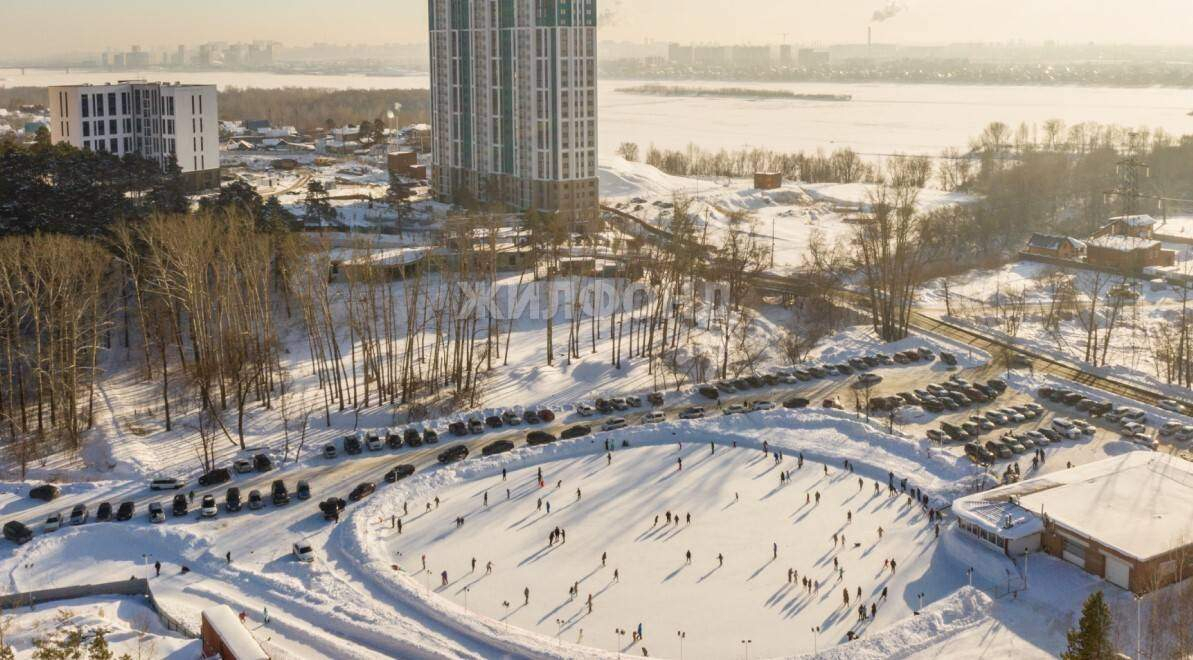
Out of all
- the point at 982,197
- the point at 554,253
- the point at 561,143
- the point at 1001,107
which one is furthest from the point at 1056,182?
the point at 1001,107

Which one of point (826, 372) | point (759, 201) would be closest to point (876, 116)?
point (759, 201)

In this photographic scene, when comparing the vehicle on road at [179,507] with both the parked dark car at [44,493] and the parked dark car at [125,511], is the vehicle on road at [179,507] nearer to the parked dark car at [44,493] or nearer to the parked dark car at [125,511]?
the parked dark car at [125,511]

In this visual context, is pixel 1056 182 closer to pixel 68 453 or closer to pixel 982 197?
pixel 982 197

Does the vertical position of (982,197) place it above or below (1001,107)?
below

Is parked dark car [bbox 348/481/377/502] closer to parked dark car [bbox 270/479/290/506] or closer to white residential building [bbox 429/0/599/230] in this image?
parked dark car [bbox 270/479/290/506]

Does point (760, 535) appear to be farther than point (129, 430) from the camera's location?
No

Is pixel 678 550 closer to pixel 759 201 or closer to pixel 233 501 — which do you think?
pixel 233 501
